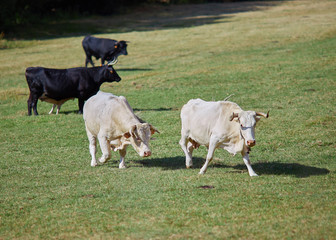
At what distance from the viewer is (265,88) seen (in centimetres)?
1830

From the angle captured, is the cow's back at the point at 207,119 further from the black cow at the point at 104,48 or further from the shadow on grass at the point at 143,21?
the shadow on grass at the point at 143,21

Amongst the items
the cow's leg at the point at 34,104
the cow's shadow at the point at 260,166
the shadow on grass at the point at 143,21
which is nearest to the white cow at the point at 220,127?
the cow's shadow at the point at 260,166

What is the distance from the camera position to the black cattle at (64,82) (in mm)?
16031

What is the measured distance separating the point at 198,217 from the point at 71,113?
10049mm

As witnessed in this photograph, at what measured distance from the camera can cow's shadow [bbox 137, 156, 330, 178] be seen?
9.55 meters

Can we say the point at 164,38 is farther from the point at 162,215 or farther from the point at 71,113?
the point at 162,215

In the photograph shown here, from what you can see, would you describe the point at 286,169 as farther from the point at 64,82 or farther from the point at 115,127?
the point at 64,82

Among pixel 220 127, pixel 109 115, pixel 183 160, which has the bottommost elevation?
pixel 183 160

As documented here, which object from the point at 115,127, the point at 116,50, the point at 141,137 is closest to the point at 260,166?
the point at 141,137

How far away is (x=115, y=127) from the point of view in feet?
32.7

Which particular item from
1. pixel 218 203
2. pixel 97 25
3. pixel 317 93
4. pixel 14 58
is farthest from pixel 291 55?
pixel 97 25

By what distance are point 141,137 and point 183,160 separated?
185 cm

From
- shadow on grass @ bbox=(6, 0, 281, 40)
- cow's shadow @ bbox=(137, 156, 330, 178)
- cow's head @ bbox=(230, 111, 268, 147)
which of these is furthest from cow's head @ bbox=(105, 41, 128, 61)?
cow's head @ bbox=(230, 111, 268, 147)

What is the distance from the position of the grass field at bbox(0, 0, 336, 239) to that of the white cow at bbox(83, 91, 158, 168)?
0.51m
